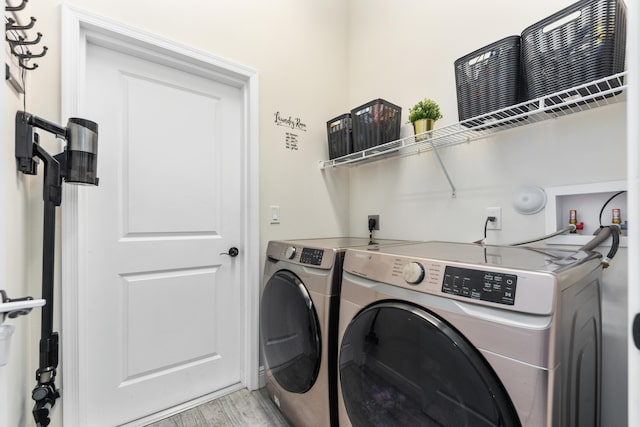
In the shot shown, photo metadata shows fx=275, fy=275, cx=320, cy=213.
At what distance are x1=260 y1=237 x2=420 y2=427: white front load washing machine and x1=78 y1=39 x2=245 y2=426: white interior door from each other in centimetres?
40

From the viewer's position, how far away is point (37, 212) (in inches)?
46.3

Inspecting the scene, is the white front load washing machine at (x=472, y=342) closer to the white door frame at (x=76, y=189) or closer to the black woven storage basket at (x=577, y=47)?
the black woven storage basket at (x=577, y=47)

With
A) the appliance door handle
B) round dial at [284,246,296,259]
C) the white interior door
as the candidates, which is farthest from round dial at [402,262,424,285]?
the white interior door

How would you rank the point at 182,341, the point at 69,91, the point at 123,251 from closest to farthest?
the point at 69,91, the point at 123,251, the point at 182,341

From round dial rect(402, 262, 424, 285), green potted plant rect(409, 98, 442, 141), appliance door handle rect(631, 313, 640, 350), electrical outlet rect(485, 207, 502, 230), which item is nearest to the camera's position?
appliance door handle rect(631, 313, 640, 350)

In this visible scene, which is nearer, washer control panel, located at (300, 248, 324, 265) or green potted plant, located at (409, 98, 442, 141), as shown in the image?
washer control panel, located at (300, 248, 324, 265)

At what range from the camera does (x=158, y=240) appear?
60.6 inches

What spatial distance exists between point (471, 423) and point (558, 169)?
1103 mm

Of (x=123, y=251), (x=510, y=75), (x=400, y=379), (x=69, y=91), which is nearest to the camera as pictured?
(x=400, y=379)

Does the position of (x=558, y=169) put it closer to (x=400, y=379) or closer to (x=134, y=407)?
(x=400, y=379)

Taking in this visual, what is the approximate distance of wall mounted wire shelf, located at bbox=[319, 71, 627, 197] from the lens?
0.94 meters

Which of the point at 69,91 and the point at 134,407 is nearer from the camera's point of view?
the point at 69,91

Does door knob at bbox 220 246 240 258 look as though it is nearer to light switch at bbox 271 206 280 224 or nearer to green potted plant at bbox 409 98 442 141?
light switch at bbox 271 206 280 224

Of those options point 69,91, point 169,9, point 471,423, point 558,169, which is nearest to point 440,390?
point 471,423
